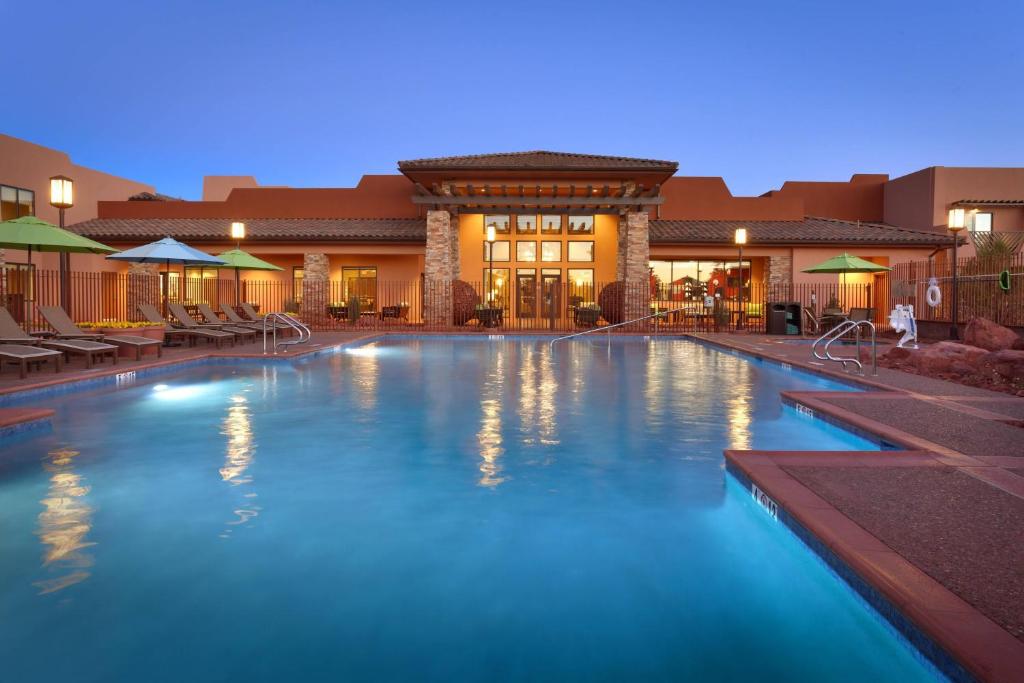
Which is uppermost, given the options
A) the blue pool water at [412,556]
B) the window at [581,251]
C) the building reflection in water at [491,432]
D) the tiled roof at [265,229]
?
the tiled roof at [265,229]

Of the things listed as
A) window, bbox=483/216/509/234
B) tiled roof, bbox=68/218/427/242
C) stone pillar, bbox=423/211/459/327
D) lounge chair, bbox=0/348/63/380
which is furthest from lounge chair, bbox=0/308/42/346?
window, bbox=483/216/509/234

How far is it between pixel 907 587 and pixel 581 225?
2540 centimetres

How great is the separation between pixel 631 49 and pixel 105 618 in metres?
35.6

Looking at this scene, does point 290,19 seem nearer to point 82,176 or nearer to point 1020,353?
point 82,176

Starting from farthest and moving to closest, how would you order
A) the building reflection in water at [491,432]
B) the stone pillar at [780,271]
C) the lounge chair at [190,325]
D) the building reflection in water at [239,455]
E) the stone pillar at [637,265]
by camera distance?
1. the stone pillar at [780,271]
2. the stone pillar at [637,265]
3. the lounge chair at [190,325]
4. the building reflection in water at [491,432]
5. the building reflection in water at [239,455]

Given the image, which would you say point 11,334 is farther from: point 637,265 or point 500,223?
point 500,223

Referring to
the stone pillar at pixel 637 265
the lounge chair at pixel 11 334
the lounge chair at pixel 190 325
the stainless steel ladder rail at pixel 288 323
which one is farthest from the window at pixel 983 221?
the lounge chair at pixel 11 334

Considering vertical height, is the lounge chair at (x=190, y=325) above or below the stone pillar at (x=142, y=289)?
below

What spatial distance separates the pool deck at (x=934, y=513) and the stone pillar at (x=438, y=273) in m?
17.4

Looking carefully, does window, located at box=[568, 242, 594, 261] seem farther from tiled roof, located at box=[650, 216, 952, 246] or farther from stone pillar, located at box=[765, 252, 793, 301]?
stone pillar, located at box=[765, 252, 793, 301]

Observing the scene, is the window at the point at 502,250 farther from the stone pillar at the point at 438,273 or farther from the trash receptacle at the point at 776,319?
the trash receptacle at the point at 776,319

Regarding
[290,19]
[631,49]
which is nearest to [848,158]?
[631,49]

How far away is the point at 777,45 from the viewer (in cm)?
3306

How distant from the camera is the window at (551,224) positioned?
27.5 meters
